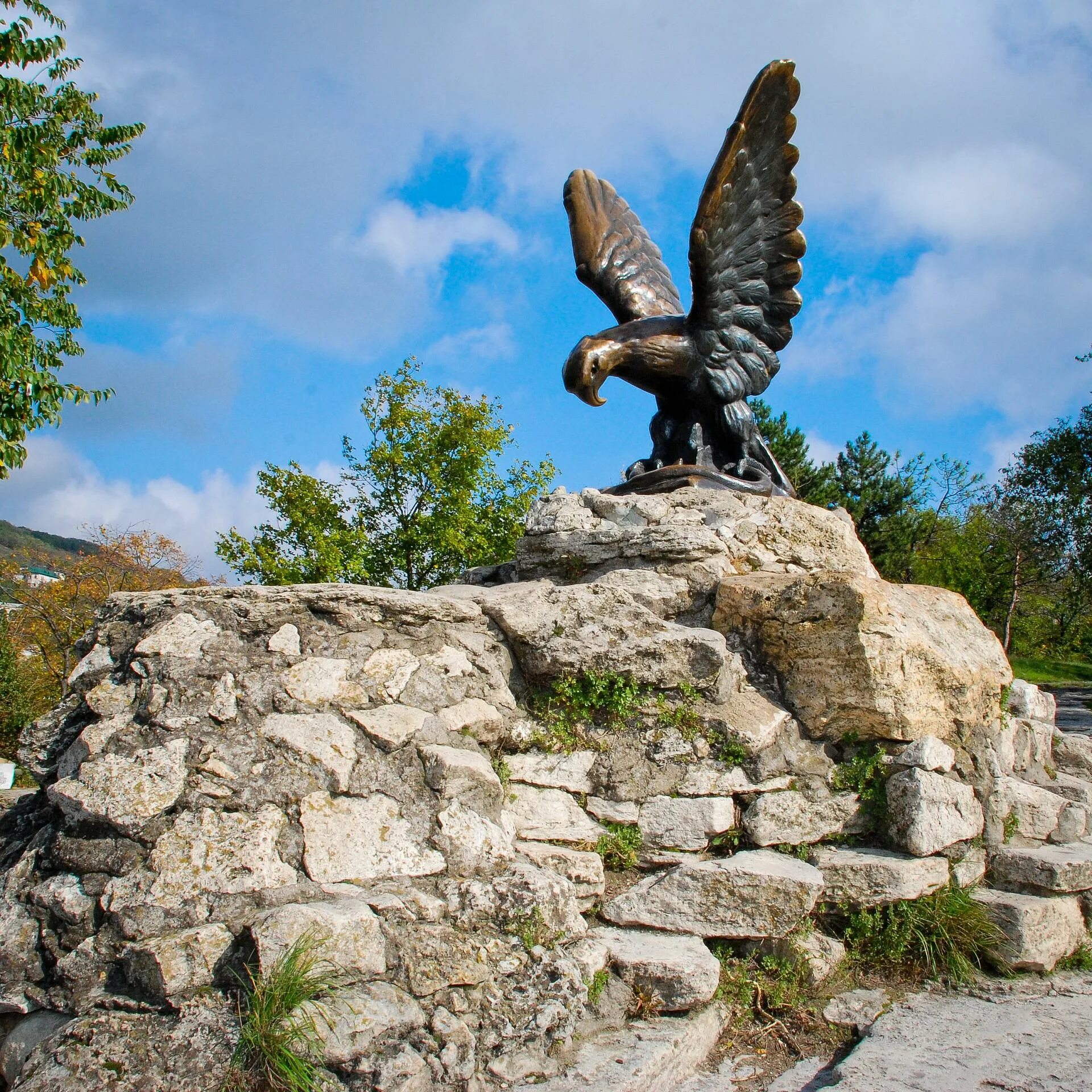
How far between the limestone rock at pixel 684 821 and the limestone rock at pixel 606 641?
0.43m

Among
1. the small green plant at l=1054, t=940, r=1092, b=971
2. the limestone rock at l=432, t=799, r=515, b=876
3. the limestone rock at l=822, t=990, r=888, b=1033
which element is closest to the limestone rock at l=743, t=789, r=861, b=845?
the limestone rock at l=822, t=990, r=888, b=1033

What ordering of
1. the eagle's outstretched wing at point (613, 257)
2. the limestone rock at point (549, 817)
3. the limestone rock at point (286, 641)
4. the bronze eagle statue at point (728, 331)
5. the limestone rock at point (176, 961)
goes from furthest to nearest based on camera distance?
the eagle's outstretched wing at point (613, 257) < the bronze eagle statue at point (728, 331) < the limestone rock at point (549, 817) < the limestone rock at point (286, 641) < the limestone rock at point (176, 961)

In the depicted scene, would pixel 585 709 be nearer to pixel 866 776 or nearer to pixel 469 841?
pixel 469 841

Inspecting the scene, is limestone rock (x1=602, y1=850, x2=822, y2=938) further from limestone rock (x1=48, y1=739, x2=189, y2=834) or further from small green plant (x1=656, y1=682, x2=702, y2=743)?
limestone rock (x1=48, y1=739, x2=189, y2=834)

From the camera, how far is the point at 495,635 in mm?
3459

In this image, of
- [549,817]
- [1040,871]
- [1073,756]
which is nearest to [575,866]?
[549,817]

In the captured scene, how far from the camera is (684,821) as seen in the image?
10.3 ft

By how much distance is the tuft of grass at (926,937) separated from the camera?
2.95 metres

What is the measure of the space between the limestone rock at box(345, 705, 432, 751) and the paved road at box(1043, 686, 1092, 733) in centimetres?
827

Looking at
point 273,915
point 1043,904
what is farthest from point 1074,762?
point 273,915

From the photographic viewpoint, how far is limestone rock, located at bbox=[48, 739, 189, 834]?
2396mm

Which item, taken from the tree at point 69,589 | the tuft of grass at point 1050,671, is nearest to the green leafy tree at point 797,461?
the tuft of grass at point 1050,671

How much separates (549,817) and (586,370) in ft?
8.76

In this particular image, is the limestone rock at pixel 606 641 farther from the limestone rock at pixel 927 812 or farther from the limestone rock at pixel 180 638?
the limestone rock at pixel 180 638
